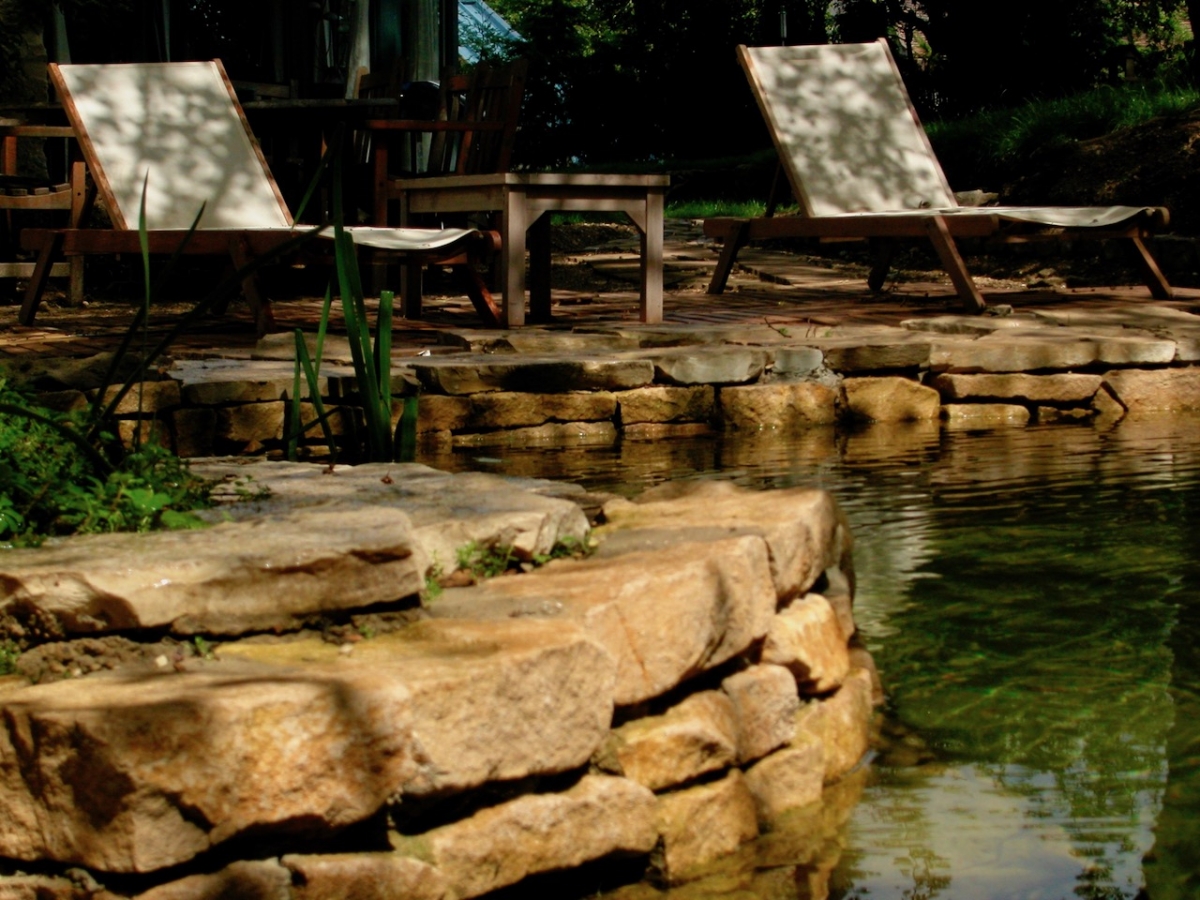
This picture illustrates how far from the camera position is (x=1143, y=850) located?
2340 millimetres

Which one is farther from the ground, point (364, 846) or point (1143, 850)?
point (364, 846)

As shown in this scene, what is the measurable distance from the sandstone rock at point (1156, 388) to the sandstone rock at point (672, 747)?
435 centimetres

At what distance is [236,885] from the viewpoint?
Result: 72.2 inches

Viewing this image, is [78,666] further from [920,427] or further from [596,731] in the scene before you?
[920,427]

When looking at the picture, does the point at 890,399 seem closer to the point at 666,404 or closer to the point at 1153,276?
the point at 666,404

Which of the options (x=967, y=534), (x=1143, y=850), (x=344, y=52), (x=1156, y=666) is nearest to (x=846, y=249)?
(x=344, y=52)

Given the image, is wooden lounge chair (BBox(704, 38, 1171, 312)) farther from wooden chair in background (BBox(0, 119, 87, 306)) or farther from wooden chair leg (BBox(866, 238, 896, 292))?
wooden chair in background (BBox(0, 119, 87, 306))

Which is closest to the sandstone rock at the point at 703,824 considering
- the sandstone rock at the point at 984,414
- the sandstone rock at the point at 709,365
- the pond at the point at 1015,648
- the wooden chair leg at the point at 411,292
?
the pond at the point at 1015,648

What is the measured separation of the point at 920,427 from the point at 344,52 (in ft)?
26.8

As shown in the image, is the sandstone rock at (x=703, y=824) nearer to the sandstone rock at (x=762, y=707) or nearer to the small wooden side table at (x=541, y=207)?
the sandstone rock at (x=762, y=707)

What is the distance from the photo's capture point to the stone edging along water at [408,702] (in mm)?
1825

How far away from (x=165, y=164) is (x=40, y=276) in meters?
0.83

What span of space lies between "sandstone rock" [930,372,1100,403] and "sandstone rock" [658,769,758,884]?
4.01 meters

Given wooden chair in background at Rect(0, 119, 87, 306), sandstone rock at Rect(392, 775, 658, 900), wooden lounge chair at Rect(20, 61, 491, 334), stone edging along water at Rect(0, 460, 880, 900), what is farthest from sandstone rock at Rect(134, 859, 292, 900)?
wooden chair in background at Rect(0, 119, 87, 306)
